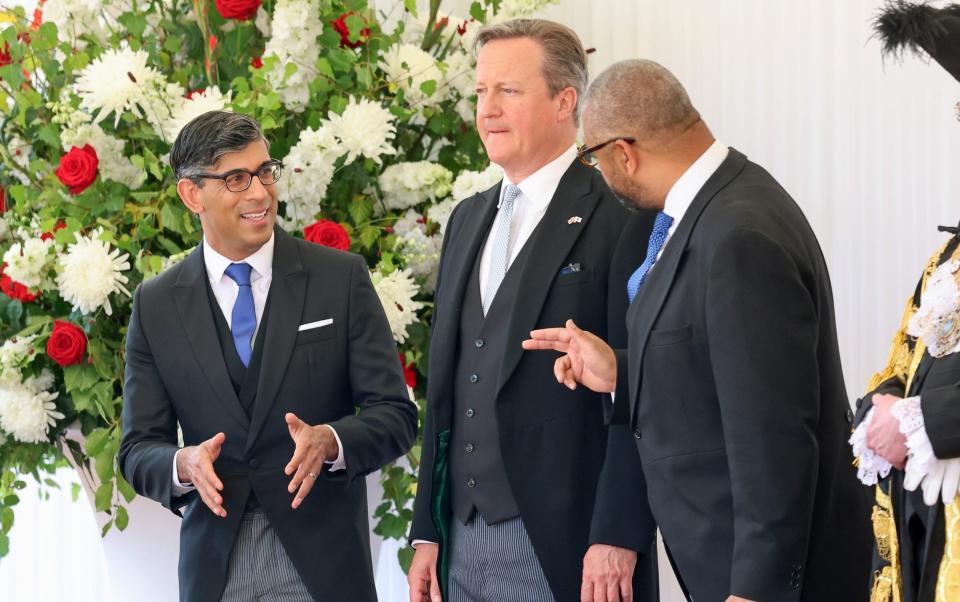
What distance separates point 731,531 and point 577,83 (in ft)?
3.65

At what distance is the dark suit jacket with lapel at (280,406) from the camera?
7.83ft

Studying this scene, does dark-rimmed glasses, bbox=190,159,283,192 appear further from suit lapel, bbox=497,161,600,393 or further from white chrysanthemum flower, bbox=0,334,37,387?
white chrysanthemum flower, bbox=0,334,37,387

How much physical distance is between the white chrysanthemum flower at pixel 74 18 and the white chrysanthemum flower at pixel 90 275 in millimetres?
634

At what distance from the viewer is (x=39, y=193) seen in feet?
10.4

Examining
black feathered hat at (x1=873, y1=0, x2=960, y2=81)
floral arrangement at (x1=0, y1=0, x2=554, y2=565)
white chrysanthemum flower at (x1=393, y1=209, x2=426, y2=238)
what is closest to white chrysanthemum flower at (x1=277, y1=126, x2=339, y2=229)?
floral arrangement at (x1=0, y1=0, x2=554, y2=565)

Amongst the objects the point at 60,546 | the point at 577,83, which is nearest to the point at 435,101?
the point at 577,83

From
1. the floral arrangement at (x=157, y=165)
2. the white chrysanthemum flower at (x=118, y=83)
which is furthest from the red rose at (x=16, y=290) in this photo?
the white chrysanthemum flower at (x=118, y=83)

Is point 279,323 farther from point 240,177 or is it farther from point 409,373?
point 409,373

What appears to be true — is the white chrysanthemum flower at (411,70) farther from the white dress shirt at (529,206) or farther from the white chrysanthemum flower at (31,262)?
the white chrysanthemum flower at (31,262)

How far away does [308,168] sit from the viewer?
3.02 m

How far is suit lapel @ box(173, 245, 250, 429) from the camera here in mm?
2432

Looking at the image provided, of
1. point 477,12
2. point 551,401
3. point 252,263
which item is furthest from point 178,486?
point 477,12

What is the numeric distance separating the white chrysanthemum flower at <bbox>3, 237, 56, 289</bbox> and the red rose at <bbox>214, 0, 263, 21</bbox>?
2.28ft

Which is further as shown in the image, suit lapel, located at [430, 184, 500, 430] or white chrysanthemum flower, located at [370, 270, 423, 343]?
white chrysanthemum flower, located at [370, 270, 423, 343]
